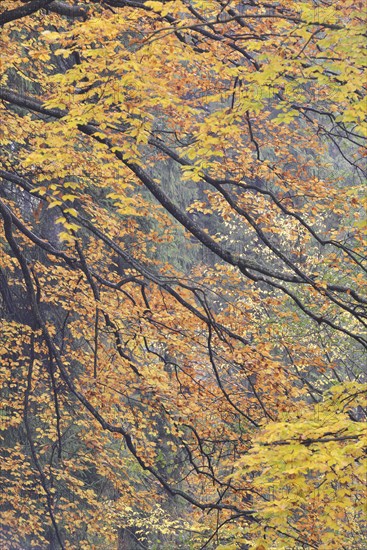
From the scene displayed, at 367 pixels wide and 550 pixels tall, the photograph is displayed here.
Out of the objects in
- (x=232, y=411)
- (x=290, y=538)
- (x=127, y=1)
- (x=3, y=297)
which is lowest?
(x=290, y=538)

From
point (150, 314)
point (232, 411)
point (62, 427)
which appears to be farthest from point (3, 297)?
point (232, 411)

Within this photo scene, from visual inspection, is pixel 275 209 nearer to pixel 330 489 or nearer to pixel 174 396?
pixel 174 396

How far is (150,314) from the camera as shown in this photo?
7.75 metres

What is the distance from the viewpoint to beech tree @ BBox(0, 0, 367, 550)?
16.0 ft

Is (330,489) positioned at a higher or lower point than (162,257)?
lower

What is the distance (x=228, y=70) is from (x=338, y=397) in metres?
2.49

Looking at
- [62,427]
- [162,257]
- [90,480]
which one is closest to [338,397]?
[62,427]

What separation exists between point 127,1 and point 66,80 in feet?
2.49

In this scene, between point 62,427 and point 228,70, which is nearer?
point 228,70

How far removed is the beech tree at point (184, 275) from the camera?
488cm

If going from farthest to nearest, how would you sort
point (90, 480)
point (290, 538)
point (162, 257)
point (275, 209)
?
point (162, 257) < point (90, 480) < point (275, 209) < point (290, 538)

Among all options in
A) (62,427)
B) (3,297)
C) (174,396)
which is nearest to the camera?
(174,396)

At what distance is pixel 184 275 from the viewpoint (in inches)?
382

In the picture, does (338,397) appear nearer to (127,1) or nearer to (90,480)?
(127,1)
